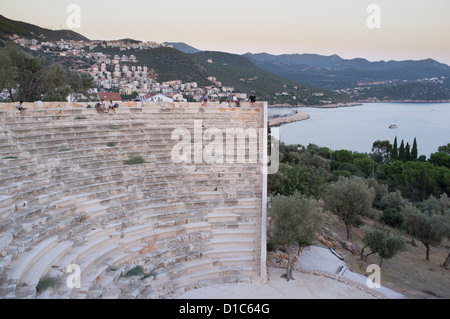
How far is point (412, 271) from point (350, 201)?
393 centimetres

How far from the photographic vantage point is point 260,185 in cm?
1085

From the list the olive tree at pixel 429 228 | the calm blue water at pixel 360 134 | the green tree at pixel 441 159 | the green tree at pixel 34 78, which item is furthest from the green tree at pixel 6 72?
the calm blue water at pixel 360 134

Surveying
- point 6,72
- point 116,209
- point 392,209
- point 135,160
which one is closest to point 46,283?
point 116,209

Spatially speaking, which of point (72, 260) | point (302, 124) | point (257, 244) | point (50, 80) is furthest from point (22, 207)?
point (302, 124)

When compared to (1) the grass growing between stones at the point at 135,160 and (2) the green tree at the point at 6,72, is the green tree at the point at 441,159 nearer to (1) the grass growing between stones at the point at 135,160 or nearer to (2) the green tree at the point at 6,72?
(1) the grass growing between stones at the point at 135,160

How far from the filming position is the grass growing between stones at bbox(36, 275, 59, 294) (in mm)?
5086

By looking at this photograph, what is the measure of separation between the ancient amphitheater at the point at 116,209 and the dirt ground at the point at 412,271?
5.14 metres

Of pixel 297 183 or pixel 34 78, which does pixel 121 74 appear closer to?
pixel 34 78

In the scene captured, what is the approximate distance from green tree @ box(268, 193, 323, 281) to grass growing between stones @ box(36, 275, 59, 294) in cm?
519

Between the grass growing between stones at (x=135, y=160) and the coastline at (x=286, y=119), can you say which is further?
the coastline at (x=286, y=119)

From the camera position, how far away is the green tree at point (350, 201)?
51.2ft

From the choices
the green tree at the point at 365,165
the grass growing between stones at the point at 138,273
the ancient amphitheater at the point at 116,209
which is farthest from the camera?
the green tree at the point at 365,165

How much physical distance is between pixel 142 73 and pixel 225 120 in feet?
210
